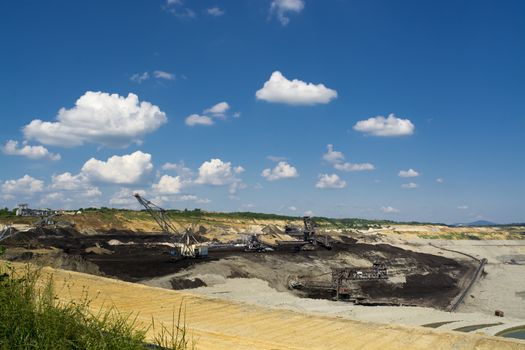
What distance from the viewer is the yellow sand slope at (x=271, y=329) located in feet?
46.8

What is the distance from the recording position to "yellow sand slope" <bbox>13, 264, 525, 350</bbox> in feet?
46.8

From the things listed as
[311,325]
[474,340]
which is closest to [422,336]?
[474,340]

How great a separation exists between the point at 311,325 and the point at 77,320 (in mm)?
11453

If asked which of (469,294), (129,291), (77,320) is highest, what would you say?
(77,320)

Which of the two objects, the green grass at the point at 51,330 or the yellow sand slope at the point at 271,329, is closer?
the green grass at the point at 51,330

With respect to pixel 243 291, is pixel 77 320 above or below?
above

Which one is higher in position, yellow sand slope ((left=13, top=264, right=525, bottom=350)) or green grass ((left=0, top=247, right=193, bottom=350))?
green grass ((left=0, top=247, right=193, bottom=350))

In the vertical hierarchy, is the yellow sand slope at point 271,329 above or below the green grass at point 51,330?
below

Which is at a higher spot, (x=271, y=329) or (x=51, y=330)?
(x=51, y=330)

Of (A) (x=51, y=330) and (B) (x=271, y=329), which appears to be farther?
(B) (x=271, y=329)

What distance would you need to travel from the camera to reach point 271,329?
16594mm

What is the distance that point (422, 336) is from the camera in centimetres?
1595

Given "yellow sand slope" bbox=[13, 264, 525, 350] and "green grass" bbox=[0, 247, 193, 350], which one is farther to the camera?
"yellow sand slope" bbox=[13, 264, 525, 350]

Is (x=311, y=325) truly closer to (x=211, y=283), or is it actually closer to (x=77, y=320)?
(x=77, y=320)
